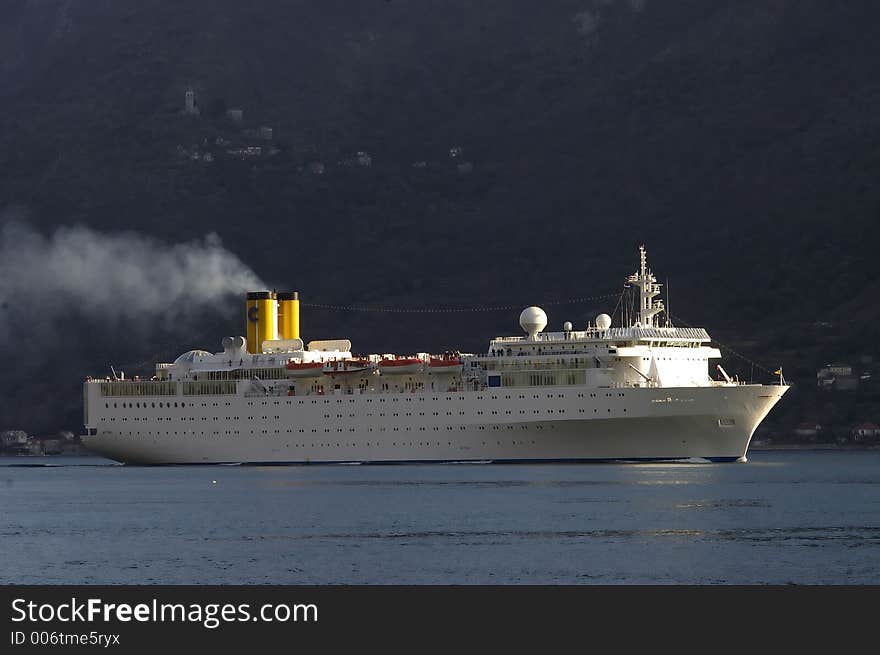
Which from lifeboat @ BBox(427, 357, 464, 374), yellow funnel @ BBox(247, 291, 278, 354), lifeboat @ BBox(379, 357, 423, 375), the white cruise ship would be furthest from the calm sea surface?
yellow funnel @ BBox(247, 291, 278, 354)

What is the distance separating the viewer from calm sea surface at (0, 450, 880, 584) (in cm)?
4969

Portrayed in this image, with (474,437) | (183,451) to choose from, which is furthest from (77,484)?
(474,437)

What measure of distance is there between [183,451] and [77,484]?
1027 centimetres

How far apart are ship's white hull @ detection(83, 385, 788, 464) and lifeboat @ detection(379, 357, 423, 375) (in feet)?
5.68

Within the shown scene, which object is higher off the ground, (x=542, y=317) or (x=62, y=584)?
(x=542, y=317)

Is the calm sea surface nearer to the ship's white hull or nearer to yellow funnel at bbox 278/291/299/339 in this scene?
the ship's white hull

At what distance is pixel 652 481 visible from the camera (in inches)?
3287

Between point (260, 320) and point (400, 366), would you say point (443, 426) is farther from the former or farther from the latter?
point (260, 320)

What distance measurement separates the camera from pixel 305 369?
105m

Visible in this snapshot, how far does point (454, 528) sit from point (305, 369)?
44309 mm

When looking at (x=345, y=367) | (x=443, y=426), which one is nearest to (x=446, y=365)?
(x=443, y=426)

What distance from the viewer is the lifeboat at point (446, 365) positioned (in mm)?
101562
